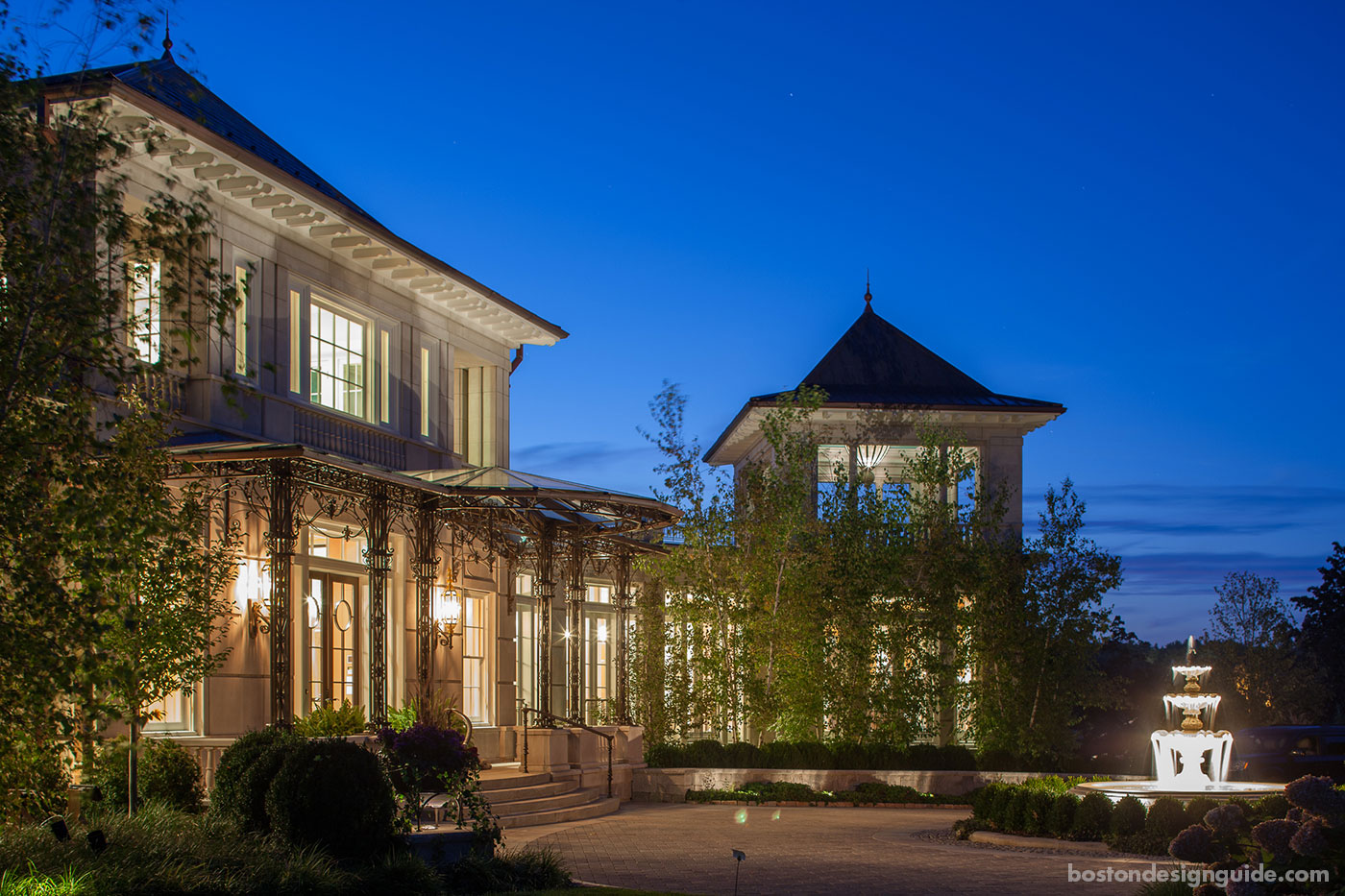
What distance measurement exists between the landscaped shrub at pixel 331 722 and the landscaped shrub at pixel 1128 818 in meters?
8.33

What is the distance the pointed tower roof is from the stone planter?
1820 cm

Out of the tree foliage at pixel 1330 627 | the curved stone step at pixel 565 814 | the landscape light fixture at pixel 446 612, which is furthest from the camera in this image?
the tree foliage at pixel 1330 627

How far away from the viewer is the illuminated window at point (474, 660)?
68.7 ft

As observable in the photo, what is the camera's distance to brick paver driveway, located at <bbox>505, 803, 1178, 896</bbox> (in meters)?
11.2

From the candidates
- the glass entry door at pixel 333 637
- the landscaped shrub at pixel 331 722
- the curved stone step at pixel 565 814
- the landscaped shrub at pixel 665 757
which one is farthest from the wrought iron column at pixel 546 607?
the landscaped shrub at pixel 331 722

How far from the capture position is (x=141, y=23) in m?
7.46

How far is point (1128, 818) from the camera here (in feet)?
43.7

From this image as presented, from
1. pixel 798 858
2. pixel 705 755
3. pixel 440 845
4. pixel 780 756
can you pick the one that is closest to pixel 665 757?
pixel 705 755

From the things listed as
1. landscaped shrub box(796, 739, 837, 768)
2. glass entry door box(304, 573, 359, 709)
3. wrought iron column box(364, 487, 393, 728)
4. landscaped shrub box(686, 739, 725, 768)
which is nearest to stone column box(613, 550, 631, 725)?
landscaped shrub box(686, 739, 725, 768)

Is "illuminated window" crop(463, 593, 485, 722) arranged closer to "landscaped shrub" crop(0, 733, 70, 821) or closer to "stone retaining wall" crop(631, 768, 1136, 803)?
"stone retaining wall" crop(631, 768, 1136, 803)

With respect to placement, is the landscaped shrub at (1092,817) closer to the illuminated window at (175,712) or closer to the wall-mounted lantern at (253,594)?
the wall-mounted lantern at (253,594)

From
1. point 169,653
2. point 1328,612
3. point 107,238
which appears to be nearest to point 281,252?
point 169,653

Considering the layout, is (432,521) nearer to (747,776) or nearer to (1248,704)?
(747,776)

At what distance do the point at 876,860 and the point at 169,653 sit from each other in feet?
23.0
